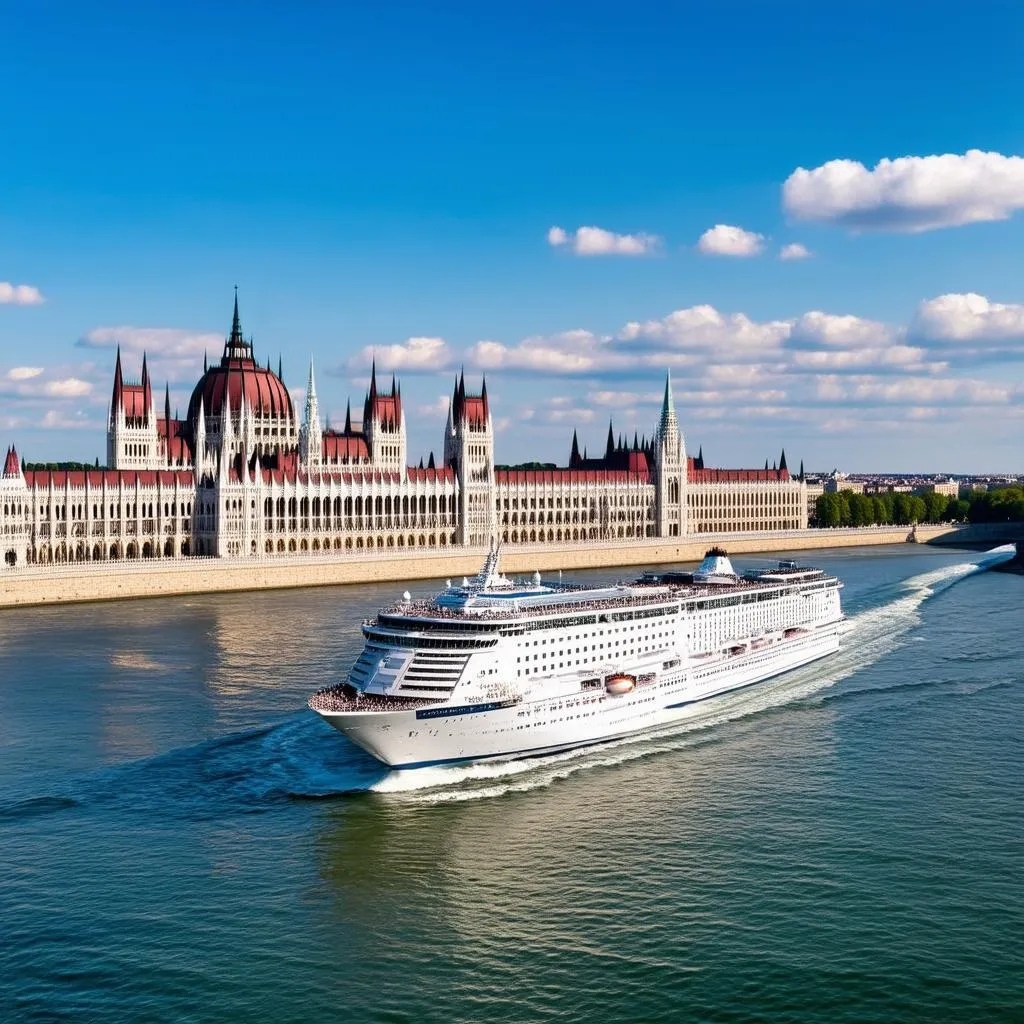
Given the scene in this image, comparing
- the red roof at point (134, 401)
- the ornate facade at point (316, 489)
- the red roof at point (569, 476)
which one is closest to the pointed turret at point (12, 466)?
the ornate facade at point (316, 489)

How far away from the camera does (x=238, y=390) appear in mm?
157750

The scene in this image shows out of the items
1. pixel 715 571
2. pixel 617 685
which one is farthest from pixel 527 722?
pixel 715 571

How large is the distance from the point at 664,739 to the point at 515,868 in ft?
53.9

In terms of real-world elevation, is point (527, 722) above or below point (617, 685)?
below

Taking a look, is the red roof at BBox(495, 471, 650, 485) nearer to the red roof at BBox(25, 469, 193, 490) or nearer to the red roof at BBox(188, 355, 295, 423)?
the red roof at BBox(188, 355, 295, 423)

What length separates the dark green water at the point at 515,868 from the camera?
27953 mm

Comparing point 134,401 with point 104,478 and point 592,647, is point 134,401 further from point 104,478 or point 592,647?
point 592,647

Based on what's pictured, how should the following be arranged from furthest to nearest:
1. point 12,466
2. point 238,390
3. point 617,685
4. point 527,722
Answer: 1. point 238,390
2. point 12,466
3. point 617,685
4. point 527,722

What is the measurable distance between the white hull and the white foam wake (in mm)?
441

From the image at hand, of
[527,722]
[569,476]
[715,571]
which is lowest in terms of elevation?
[527,722]

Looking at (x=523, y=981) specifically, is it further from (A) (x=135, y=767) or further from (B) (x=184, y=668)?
(B) (x=184, y=668)

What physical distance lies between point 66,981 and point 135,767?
15.9m

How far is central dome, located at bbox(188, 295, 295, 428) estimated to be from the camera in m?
156

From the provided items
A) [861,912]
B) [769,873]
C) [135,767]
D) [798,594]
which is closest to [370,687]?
[135,767]
